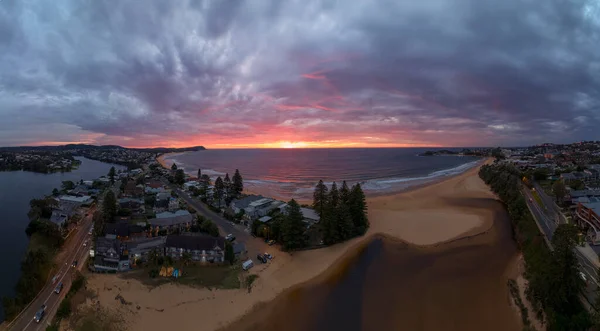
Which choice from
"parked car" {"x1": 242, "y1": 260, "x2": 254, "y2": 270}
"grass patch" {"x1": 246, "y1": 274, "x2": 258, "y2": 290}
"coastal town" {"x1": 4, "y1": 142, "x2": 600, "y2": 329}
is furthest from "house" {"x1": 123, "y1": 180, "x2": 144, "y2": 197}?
"grass patch" {"x1": 246, "y1": 274, "x2": 258, "y2": 290}

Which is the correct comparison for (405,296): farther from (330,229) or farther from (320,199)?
(320,199)

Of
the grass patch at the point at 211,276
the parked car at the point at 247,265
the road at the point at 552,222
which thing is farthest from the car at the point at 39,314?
the road at the point at 552,222

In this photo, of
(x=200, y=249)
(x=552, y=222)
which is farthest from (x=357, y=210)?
(x=552, y=222)

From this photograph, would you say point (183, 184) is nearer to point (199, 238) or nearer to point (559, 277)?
point (199, 238)

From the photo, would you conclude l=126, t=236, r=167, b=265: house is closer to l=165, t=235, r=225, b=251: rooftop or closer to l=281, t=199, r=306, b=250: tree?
l=165, t=235, r=225, b=251: rooftop

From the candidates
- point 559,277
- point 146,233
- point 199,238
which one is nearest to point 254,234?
point 199,238

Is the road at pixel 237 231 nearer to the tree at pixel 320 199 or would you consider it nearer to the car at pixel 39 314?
the tree at pixel 320 199

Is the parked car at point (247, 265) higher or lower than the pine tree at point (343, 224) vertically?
lower
